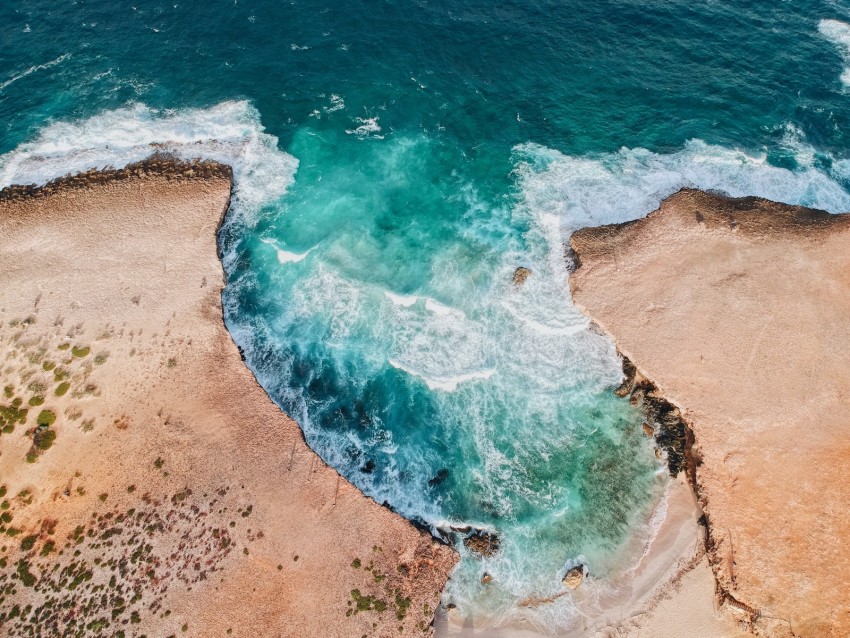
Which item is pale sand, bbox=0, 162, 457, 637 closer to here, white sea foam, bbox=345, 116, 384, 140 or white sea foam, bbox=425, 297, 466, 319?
white sea foam, bbox=425, 297, 466, 319

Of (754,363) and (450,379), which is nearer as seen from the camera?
(754,363)

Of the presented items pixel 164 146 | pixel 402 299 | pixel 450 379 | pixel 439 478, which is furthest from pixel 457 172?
pixel 439 478

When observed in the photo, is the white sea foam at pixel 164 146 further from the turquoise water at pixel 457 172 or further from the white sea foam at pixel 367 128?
the white sea foam at pixel 367 128

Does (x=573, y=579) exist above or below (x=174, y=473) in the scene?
below

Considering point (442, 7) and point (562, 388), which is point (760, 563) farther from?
point (442, 7)

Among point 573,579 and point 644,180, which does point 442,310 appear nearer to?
point 573,579

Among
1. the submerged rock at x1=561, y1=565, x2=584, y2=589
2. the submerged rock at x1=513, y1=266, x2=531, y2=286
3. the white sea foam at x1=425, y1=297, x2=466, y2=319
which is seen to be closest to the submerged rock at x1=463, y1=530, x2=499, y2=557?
the submerged rock at x1=561, y1=565, x2=584, y2=589
